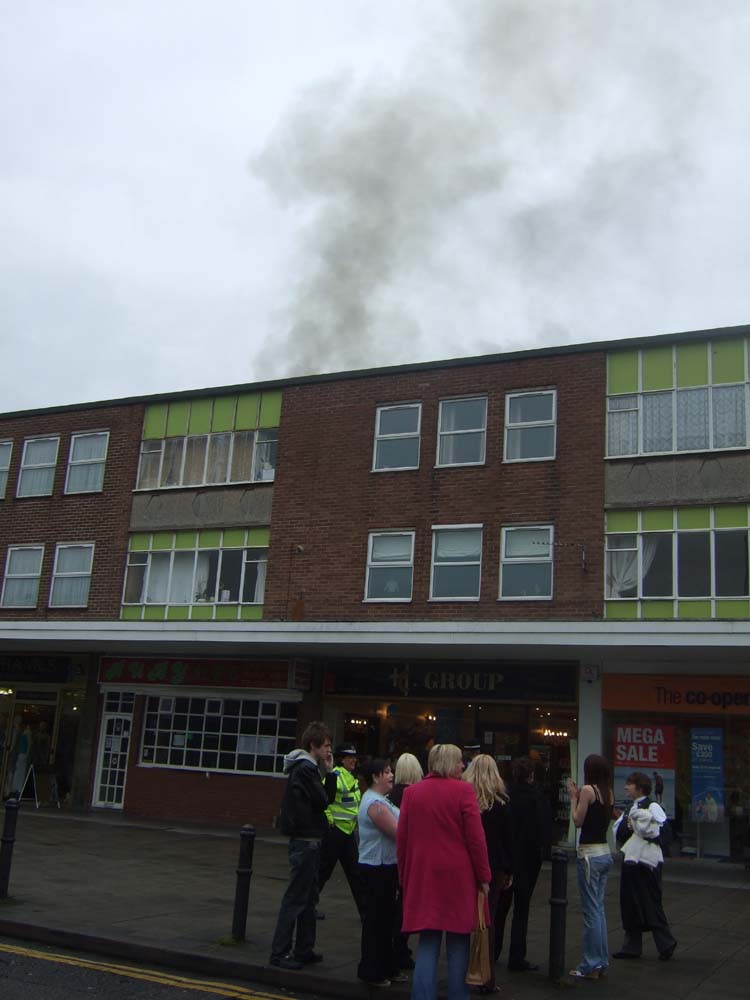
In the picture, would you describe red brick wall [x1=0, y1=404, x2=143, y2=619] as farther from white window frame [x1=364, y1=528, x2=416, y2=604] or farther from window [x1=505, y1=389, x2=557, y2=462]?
window [x1=505, y1=389, x2=557, y2=462]

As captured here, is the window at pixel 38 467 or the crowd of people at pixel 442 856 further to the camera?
the window at pixel 38 467

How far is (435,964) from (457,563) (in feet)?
47.4

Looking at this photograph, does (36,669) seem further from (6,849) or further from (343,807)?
(343,807)

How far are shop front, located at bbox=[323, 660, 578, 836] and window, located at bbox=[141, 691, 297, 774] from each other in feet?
4.69

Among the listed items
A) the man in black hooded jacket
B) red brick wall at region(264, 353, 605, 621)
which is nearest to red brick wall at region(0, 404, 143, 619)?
red brick wall at region(264, 353, 605, 621)

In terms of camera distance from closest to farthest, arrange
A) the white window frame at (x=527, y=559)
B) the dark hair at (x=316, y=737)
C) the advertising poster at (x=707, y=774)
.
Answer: the dark hair at (x=316, y=737) < the advertising poster at (x=707, y=774) < the white window frame at (x=527, y=559)

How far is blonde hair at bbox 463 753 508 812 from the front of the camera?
25.8ft

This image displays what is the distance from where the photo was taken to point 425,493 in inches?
830

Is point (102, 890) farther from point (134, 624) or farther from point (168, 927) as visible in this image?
point (134, 624)

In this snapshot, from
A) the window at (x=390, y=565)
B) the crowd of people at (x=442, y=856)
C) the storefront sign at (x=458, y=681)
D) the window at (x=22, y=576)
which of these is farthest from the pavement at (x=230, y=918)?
the window at (x=22, y=576)

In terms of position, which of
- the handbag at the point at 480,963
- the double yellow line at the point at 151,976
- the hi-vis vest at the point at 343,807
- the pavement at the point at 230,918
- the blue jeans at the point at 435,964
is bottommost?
the double yellow line at the point at 151,976

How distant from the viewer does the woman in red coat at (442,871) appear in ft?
20.1

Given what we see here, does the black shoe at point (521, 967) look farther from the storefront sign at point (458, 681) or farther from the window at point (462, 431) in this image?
the window at point (462, 431)

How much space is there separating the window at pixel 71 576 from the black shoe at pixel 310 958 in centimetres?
1745
